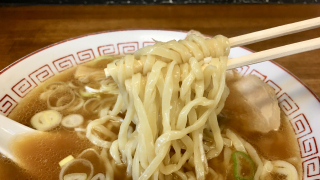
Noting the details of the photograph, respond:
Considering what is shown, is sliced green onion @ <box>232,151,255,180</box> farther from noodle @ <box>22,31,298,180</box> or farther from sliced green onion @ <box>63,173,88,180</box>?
sliced green onion @ <box>63,173,88,180</box>

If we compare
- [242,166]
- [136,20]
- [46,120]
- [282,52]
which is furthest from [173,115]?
[136,20]

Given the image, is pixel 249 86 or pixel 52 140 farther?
pixel 249 86

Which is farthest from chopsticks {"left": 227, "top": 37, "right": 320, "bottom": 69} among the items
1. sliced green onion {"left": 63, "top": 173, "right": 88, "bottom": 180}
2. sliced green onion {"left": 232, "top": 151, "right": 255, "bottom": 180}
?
sliced green onion {"left": 63, "top": 173, "right": 88, "bottom": 180}

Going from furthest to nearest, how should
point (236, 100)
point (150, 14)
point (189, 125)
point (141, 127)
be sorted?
point (150, 14) < point (236, 100) < point (189, 125) < point (141, 127)

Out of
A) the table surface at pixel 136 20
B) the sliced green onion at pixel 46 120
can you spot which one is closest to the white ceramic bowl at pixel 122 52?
the sliced green onion at pixel 46 120

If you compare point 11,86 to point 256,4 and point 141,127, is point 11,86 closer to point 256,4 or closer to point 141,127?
point 141,127

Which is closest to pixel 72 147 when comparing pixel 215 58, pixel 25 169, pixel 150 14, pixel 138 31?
pixel 25 169

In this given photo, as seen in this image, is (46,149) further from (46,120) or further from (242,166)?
(242,166)
